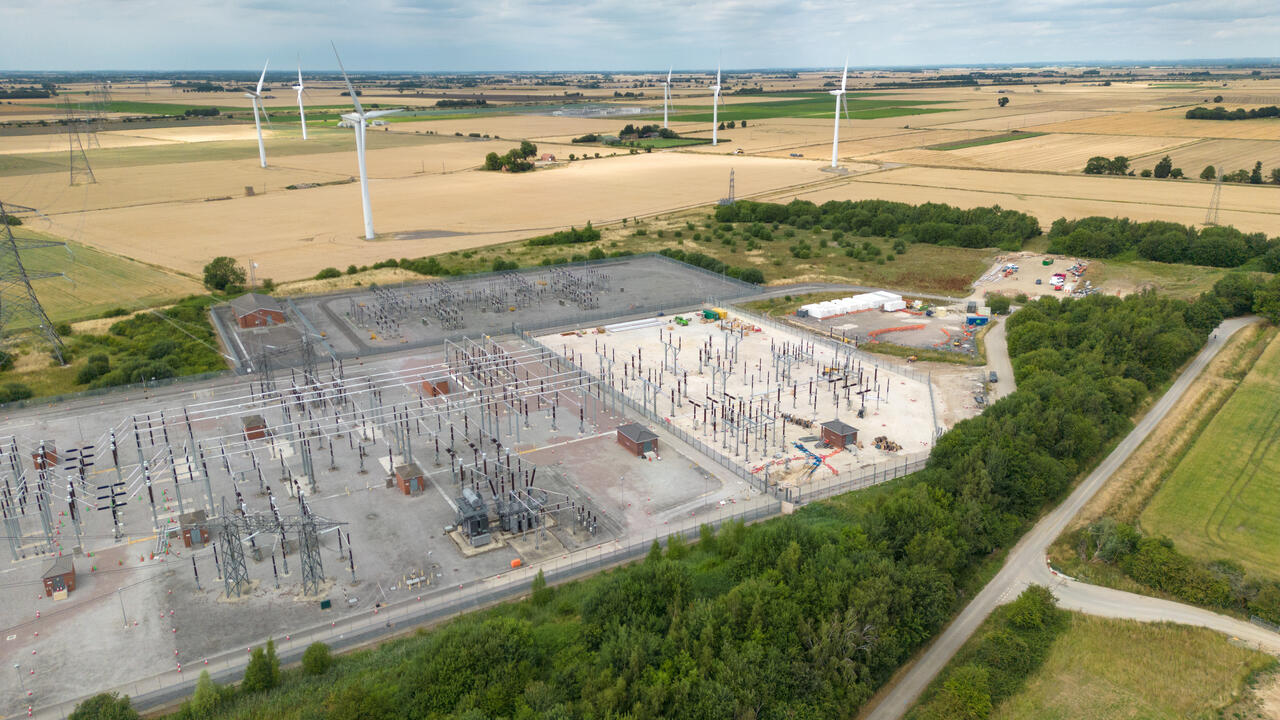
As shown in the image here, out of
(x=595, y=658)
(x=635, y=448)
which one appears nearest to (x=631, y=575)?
(x=595, y=658)

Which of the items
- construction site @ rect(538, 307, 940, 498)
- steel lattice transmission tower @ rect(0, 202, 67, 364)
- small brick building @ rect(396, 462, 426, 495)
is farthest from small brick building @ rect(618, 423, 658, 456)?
steel lattice transmission tower @ rect(0, 202, 67, 364)

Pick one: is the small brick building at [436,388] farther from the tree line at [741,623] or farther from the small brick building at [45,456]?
the tree line at [741,623]

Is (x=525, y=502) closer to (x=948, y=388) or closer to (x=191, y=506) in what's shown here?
(x=191, y=506)

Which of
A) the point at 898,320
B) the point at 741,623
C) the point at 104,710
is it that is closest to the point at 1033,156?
the point at 898,320

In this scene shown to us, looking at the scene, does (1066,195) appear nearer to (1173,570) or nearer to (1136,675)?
(1173,570)

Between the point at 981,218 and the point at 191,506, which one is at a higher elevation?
the point at 981,218

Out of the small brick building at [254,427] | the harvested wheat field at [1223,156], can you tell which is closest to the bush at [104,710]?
the small brick building at [254,427]
